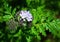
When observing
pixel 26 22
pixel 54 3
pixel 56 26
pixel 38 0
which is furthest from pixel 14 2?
pixel 54 3

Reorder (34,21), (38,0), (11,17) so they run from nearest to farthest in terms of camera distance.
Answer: (11,17) → (34,21) → (38,0)

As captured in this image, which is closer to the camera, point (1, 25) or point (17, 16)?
point (17, 16)

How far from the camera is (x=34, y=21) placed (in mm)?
2316

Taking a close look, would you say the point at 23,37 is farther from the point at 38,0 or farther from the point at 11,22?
the point at 38,0

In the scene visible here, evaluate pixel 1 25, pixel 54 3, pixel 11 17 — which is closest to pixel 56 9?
pixel 54 3

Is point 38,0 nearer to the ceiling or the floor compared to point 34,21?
nearer to the ceiling

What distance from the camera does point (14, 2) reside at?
285 cm

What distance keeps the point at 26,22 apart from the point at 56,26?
0.33m

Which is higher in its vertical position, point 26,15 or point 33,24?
point 26,15

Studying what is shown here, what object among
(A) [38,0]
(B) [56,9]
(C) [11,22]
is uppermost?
(A) [38,0]

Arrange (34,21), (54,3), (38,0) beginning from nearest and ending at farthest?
(34,21) < (38,0) < (54,3)

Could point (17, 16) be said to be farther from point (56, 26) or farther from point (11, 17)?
point (56, 26)

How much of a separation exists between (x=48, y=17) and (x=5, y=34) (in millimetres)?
545

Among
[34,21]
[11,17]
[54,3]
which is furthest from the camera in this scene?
[54,3]
